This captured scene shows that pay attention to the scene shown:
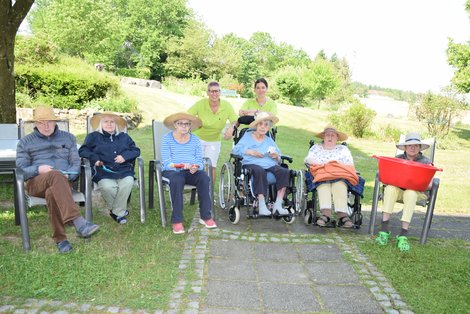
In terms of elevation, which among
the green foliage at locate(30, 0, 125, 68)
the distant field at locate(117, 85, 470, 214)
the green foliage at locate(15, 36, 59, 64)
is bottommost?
the distant field at locate(117, 85, 470, 214)

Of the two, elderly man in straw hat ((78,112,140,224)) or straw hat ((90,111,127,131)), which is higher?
straw hat ((90,111,127,131))

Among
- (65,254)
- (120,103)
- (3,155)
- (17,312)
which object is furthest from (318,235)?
(120,103)

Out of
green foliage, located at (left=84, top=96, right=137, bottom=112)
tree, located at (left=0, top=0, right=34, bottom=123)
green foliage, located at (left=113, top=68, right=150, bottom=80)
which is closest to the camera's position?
tree, located at (left=0, top=0, right=34, bottom=123)

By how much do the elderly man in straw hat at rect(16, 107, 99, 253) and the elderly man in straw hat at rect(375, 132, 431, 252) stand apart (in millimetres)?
2990

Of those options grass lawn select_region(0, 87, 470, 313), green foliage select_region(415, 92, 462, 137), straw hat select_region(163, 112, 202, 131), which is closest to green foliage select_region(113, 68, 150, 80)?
green foliage select_region(415, 92, 462, 137)

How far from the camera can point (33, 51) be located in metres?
16.2

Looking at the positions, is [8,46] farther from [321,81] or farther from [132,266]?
[321,81]

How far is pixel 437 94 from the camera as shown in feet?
59.3

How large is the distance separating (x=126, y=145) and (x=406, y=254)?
3181 mm

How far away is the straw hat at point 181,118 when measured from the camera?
16.6ft

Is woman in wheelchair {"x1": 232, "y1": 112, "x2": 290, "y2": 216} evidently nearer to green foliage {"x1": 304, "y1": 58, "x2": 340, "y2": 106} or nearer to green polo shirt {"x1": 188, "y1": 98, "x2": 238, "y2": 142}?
green polo shirt {"x1": 188, "y1": 98, "x2": 238, "y2": 142}

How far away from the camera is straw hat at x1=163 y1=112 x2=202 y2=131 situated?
5047mm

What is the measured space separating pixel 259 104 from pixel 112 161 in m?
2.20

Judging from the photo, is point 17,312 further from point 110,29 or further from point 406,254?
point 110,29
